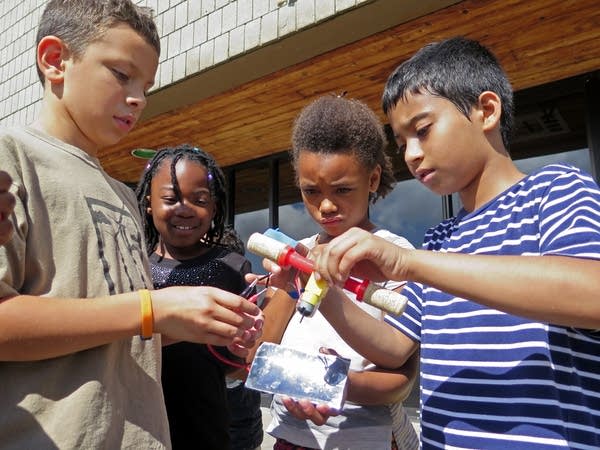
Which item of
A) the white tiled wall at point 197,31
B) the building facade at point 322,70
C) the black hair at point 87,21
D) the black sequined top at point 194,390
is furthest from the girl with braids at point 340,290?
the white tiled wall at point 197,31

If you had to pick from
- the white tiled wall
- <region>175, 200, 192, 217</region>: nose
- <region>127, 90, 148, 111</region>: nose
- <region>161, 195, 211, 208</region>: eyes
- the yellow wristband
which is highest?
the white tiled wall

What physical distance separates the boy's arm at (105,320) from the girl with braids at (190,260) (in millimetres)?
744

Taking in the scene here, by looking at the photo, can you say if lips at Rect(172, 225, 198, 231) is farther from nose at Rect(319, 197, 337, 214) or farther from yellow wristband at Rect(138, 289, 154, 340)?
yellow wristband at Rect(138, 289, 154, 340)

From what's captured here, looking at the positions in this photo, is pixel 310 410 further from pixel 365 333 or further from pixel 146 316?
pixel 146 316

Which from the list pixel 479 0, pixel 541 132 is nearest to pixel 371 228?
pixel 479 0

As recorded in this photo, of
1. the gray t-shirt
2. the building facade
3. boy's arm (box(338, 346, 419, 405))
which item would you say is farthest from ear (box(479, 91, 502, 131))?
the building facade

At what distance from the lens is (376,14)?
11.1 ft

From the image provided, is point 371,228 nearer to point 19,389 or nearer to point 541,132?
point 19,389

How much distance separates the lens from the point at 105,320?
1050 mm

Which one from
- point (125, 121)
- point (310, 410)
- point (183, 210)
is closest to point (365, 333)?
point (310, 410)

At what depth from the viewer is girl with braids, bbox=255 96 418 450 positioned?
149cm

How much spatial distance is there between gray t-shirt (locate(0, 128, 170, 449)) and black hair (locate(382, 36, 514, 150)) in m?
0.83

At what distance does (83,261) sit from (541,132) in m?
4.08

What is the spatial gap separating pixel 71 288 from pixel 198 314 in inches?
10.4
